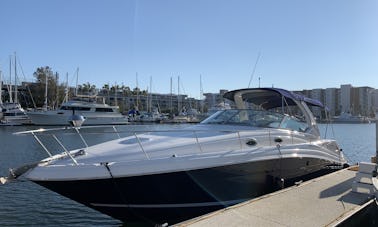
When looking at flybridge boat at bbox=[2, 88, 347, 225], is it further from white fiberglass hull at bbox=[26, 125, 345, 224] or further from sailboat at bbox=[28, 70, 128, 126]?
sailboat at bbox=[28, 70, 128, 126]

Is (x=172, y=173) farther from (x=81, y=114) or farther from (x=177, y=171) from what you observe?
(x=81, y=114)

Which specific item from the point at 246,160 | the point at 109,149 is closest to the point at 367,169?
the point at 246,160

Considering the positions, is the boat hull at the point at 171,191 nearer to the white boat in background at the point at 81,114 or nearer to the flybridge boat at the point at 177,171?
Answer: the flybridge boat at the point at 177,171

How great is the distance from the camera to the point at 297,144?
28.9 ft

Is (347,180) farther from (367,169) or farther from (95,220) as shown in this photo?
(95,220)

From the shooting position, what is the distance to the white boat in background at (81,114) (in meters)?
58.4

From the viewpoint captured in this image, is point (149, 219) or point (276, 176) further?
point (276, 176)

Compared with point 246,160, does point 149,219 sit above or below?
below

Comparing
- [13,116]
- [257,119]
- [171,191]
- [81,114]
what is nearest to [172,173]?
[171,191]

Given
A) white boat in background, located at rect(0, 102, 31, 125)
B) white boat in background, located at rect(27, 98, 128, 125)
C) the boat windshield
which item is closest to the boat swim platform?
the boat windshield

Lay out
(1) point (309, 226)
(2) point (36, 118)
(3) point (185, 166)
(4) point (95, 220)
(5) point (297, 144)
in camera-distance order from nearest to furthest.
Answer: (1) point (309, 226) < (3) point (185, 166) < (5) point (297, 144) < (4) point (95, 220) < (2) point (36, 118)

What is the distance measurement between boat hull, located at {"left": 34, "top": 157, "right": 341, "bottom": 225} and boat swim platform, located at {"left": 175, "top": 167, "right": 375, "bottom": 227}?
72cm

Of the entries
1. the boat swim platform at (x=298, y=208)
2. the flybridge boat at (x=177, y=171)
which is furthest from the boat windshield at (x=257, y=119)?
the boat swim platform at (x=298, y=208)

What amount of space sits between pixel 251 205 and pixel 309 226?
1163 millimetres
